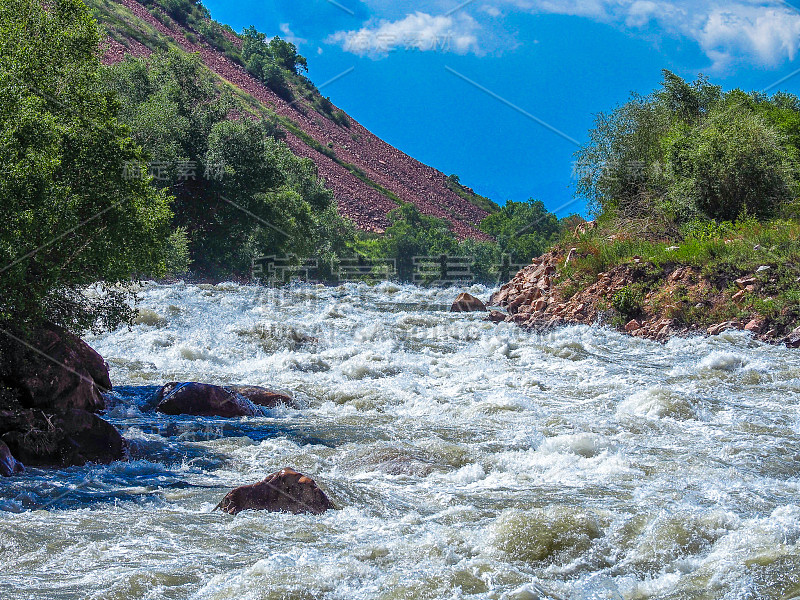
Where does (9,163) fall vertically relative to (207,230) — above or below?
below

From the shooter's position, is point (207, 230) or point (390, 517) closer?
point (390, 517)

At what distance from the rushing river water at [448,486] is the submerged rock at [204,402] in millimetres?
384

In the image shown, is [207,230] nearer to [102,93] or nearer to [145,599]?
[102,93]

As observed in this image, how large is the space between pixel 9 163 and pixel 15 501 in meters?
3.83

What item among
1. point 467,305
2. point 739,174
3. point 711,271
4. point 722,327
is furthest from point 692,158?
point 467,305

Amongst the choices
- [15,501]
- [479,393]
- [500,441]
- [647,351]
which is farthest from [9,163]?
[647,351]

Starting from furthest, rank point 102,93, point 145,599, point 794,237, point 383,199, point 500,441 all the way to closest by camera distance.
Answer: point 383,199 → point 794,237 → point 102,93 → point 500,441 → point 145,599

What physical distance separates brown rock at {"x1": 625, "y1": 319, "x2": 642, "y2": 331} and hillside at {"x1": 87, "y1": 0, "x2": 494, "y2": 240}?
72946 mm

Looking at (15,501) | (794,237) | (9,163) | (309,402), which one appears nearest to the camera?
(15,501)

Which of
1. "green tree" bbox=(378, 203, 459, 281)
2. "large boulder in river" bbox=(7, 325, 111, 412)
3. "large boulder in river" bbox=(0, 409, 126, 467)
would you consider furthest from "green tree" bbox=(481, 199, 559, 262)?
"large boulder in river" bbox=(0, 409, 126, 467)

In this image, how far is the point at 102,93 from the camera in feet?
34.5

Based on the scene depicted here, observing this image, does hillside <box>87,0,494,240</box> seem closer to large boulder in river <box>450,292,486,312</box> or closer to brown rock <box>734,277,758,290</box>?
large boulder in river <box>450,292,486,312</box>

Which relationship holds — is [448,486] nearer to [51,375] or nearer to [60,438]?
[60,438]

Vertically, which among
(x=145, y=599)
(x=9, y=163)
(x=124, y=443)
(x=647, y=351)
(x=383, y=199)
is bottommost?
(x=145, y=599)
